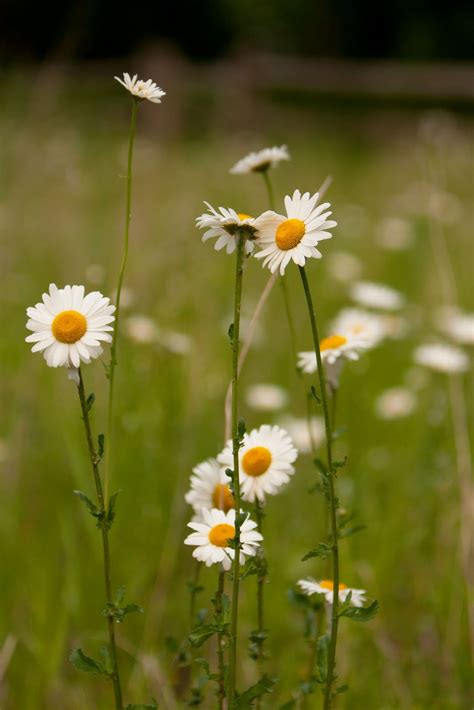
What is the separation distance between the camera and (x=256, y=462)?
0.94 meters

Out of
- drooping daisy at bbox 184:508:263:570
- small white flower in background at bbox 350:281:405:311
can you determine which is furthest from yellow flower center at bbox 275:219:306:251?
small white flower in background at bbox 350:281:405:311

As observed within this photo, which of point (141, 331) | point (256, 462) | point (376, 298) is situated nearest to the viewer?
point (256, 462)

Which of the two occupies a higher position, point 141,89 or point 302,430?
point 302,430

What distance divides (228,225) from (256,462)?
11.2 inches

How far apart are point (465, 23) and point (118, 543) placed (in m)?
21.6

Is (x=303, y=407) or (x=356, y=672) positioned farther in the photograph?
(x=303, y=407)

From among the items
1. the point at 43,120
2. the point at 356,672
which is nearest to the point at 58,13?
the point at 43,120

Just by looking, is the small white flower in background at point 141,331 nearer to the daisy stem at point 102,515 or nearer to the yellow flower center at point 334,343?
the yellow flower center at point 334,343

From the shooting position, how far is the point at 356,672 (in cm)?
137

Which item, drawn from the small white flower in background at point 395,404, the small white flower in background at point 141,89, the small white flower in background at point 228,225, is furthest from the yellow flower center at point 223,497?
the small white flower in background at point 395,404

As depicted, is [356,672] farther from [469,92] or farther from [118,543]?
[469,92]

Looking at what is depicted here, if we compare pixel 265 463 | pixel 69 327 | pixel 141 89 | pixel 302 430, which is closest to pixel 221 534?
pixel 265 463

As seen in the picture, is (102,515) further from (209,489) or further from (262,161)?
(262,161)

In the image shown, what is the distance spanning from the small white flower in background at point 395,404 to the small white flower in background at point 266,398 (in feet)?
0.82
